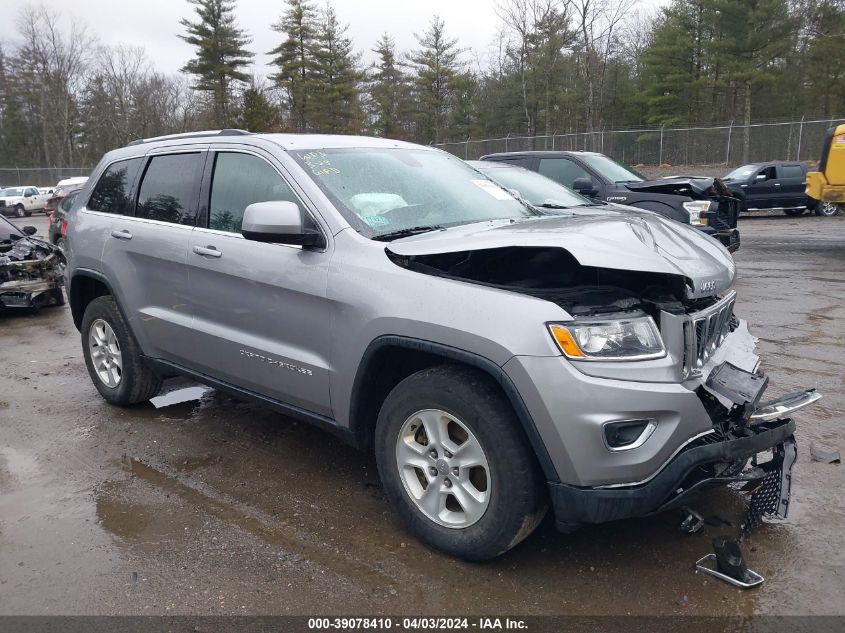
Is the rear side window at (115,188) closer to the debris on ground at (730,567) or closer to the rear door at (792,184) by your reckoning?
the debris on ground at (730,567)

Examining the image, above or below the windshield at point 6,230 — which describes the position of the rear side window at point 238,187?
above

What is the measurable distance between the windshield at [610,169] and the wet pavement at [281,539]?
5.67 m

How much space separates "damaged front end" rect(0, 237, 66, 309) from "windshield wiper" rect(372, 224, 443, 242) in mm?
7179

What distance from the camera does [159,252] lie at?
438 centimetres

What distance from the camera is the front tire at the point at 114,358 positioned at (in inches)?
192

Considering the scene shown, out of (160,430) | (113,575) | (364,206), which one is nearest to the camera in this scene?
(113,575)

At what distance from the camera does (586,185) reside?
9180 mm

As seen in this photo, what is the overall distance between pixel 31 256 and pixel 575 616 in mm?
8631

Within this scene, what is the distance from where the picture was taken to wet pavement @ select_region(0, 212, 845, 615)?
9.27ft

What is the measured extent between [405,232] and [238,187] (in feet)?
3.90

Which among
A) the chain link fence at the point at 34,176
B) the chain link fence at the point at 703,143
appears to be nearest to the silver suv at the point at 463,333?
the chain link fence at the point at 703,143

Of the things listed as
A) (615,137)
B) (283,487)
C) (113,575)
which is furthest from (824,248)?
(615,137)

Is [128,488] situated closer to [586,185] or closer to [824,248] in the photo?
[586,185]

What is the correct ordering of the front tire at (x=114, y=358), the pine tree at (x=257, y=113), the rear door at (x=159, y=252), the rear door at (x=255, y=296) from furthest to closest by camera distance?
the pine tree at (x=257, y=113), the front tire at (x=114, y=358), the rear door at (x=159, y=252), the rear door at (x=255, y=296)
